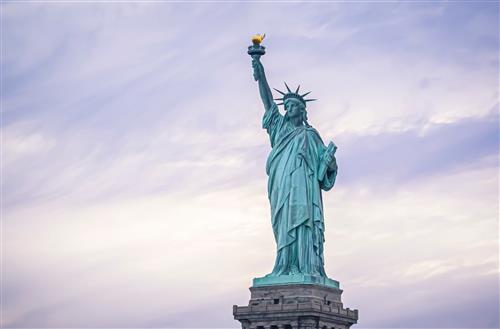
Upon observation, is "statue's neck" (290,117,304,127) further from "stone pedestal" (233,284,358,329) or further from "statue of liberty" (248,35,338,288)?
"stone pedestal" (233,284,358,329)

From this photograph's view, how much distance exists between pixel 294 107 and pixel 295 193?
155 inches

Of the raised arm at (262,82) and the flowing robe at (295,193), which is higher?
the raised arm at (262,82)

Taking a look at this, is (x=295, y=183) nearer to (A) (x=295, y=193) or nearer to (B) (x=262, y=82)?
(A) (x=295, y=193)

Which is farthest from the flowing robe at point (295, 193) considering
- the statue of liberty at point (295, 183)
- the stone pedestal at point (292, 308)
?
the stone pedestal at point (292, 308)

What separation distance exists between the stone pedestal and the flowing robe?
93 cm

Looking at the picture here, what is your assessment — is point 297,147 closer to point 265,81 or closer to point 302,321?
point 265,81

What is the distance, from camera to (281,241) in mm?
61562

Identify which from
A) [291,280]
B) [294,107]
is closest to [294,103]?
[294,107]

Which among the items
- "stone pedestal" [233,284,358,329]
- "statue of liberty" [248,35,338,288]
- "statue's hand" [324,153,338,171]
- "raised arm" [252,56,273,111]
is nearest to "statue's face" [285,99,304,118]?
"statue of liberty" [248,35,338,288]

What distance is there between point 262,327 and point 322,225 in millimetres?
5180

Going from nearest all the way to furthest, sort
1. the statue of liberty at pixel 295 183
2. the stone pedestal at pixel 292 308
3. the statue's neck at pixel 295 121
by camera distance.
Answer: the stone pedestal at pixel 292 308, the statue of liberty at pixel 295 183, the statue's neck at pixel 295 121

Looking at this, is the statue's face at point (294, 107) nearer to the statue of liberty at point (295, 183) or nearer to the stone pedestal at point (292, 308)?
the statue of liberty at point (295, 183)

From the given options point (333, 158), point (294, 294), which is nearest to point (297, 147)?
point (333, 158)

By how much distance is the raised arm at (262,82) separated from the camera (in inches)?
2505
